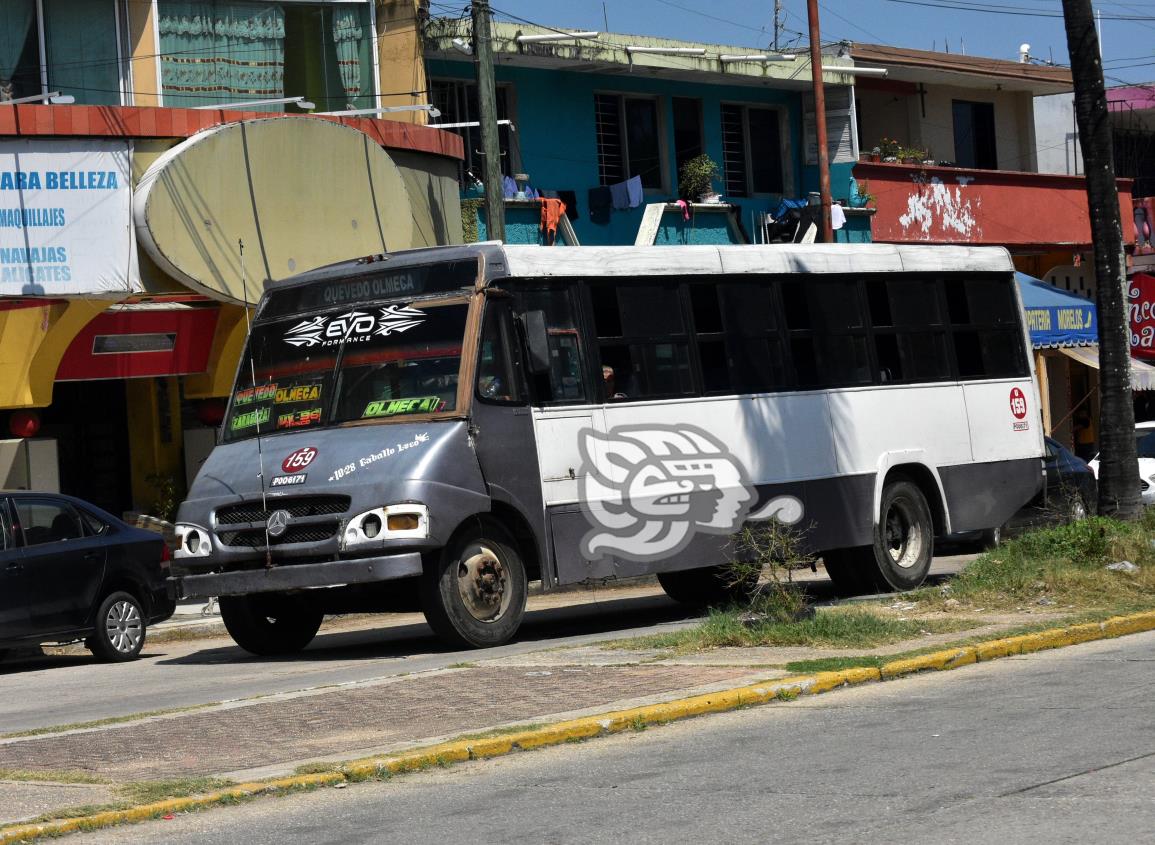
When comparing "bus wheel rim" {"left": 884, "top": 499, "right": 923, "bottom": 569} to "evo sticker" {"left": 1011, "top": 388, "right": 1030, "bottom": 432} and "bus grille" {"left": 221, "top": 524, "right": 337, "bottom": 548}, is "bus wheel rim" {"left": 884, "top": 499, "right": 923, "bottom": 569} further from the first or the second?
"bus grille" {"left": 221, "top": 524, "right": 337, "bottom": 548}

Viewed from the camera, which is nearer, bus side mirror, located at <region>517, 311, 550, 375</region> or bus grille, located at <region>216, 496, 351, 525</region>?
bus grille, located at <region>216, 496, 351, 525</region>

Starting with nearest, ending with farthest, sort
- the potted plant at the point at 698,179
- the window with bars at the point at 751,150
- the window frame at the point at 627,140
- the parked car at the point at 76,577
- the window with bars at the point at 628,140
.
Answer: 1. the parked car at the point at 76,577
2. the window frame at the point at 627,140
3. the window with bars at the point at 628,140
4. the potted plant at the point at 698,179
5. the window with bars at the point at 751,150

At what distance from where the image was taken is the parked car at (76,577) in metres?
14.9

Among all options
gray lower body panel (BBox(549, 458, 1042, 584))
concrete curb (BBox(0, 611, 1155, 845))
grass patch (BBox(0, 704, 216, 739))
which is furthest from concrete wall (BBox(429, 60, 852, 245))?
grass patch (BBox(0, 704, 216, 739))

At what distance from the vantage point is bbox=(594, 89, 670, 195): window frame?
30047mm

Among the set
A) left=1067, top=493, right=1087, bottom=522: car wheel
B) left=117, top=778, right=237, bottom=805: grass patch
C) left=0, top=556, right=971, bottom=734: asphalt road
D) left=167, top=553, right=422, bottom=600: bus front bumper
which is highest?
left=167, top=553, right=422, bottom=600: bus front bumper

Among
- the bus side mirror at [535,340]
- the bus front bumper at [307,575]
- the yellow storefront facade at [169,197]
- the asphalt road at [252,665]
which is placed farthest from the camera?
the yellow storefront facade at [169,197]

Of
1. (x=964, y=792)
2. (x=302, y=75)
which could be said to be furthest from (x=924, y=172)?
(x=964, y=792)

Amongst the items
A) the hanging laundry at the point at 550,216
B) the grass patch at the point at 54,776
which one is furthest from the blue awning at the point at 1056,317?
the grass patch at the point at 54,776

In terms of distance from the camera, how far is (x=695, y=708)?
31.1ft

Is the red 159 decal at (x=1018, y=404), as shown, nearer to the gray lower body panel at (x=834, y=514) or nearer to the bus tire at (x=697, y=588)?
the gray lower body panel at (x=834, y=514)

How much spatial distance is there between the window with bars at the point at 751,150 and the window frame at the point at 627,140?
156cm

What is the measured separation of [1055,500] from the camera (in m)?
21.2

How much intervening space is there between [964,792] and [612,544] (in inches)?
276
